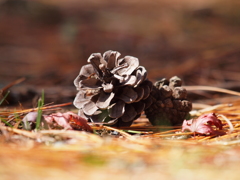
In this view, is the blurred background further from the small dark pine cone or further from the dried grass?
the dried grass

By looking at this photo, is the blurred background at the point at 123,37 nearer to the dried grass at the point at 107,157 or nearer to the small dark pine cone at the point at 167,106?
the small dark pine cone at the point at 167,106

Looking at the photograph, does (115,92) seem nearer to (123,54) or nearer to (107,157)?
(107,157)

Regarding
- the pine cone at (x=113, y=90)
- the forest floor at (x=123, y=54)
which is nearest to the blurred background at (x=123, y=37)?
the forest floor at (x=123, y=54)

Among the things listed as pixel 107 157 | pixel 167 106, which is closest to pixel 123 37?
pixel 167 106

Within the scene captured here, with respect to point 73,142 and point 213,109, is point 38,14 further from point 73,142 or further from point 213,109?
point 73,142

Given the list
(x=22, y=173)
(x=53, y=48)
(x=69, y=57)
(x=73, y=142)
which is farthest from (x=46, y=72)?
(x=22, y=173)

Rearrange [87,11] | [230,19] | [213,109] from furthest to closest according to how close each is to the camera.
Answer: [87,11]
[230,19]
[213,109]

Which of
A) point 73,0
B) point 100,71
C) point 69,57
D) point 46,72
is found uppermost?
point 73,0
